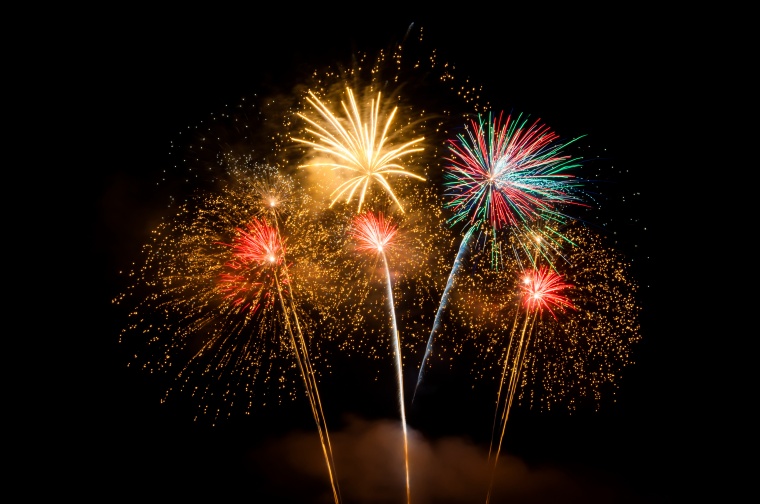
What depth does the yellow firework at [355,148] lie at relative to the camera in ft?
26.0

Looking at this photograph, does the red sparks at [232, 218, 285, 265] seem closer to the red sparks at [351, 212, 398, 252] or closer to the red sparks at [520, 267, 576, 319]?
the red sparks at [351, 212, 398, 252]

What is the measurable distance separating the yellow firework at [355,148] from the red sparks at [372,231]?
3.05ft

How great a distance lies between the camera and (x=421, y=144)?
7910 millimetres

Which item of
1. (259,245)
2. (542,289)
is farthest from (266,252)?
(542,289)

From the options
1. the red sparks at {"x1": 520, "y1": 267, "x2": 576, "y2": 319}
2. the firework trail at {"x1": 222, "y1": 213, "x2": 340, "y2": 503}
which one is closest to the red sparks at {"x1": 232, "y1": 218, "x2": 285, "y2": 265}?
the firework trail at {"x1": 222, "y1": 213, "x2": 340, "y2": 503}

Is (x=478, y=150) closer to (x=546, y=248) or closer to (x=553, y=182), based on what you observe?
(x=553, y=182)

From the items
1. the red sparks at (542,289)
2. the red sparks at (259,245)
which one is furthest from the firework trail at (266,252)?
the red sparks at (542,289)

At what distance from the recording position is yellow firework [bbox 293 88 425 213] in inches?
311

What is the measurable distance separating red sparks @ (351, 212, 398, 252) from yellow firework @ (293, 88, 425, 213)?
928 millimetres

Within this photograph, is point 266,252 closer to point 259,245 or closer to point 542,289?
point 259,245

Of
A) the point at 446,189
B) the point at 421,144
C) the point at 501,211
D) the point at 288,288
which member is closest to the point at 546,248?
the point at 501,211

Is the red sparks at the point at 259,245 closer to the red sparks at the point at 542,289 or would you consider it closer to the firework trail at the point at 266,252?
the firework trail at the point at 266,252

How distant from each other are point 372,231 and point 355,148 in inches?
68.3

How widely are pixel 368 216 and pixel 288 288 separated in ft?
6.88
